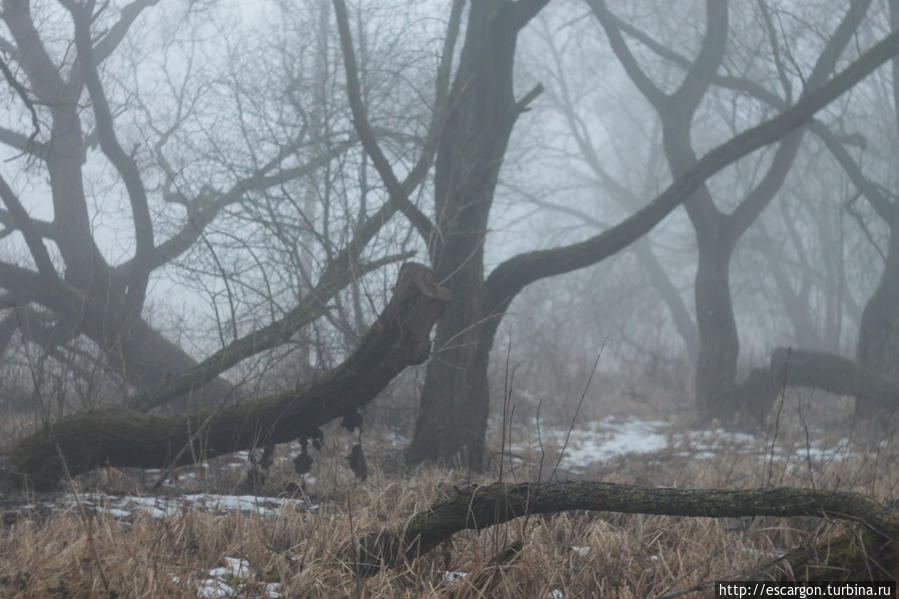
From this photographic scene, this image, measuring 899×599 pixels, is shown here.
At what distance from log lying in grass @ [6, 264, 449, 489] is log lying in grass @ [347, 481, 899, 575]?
61.5 inches

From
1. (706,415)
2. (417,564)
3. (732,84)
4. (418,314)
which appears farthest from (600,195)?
(417,564)

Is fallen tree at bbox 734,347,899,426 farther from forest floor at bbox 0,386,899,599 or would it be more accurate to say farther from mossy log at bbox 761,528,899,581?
mossy log at bbox 761,528,899,581

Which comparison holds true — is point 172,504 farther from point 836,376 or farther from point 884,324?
point 884,324

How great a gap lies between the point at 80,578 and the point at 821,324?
873 inches

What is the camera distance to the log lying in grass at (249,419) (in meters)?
4.48

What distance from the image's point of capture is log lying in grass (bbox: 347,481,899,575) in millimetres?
2471

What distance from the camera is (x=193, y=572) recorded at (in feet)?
9.29

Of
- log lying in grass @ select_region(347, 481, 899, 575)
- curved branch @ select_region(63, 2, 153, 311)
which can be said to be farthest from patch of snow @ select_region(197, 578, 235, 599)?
curved branch @ select_region(63, 2, 153, 311)

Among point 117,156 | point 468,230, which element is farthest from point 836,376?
point 117,156

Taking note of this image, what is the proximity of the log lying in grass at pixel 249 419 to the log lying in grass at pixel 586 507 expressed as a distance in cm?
156

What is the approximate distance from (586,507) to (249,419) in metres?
2.68

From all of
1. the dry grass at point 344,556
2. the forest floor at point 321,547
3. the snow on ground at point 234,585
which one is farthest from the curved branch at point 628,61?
the snow on ground at point 234,585

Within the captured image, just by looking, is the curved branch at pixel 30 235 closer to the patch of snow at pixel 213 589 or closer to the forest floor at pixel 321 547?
the forest floor at pixel 321 547

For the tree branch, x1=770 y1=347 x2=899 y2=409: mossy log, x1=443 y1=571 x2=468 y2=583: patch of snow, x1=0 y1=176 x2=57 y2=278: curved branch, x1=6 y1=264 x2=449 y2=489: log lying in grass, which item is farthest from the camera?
x1=770 y1=347 x2=899 y2=409: mossy log
